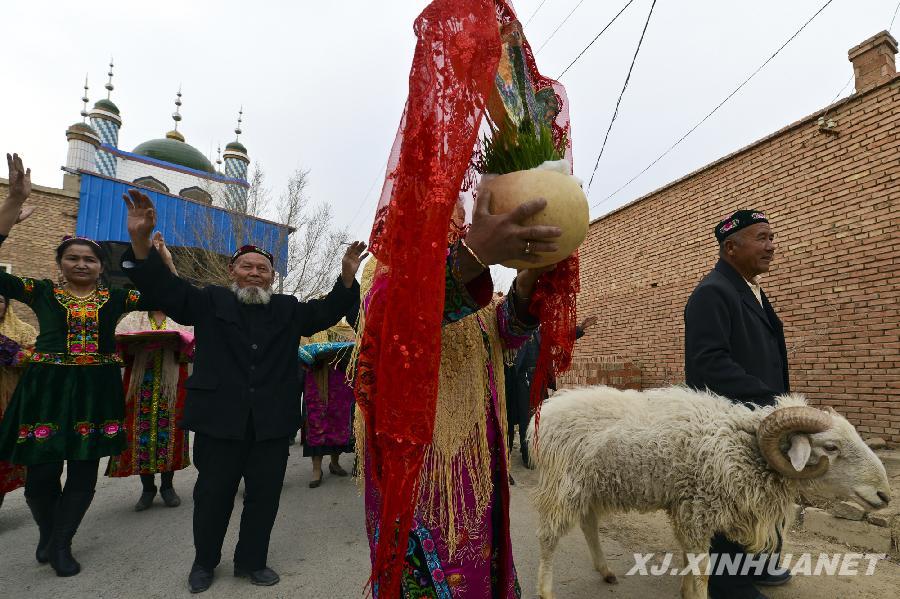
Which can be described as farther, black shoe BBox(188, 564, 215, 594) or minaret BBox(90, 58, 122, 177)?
minaret BBox(90, 58, 122, 177)

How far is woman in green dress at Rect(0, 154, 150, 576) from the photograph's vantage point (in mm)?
3400

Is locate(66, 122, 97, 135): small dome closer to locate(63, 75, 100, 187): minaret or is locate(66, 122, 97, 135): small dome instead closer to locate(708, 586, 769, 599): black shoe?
locate(63, 75, 100, 187): minaret

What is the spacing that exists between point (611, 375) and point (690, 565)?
686cm

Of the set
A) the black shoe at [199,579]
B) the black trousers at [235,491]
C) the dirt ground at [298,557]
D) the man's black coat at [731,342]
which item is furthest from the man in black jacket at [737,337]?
the black shoe at [199,579]

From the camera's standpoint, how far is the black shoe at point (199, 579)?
10.4 ft

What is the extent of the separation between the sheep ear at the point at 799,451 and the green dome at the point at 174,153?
36.9 m

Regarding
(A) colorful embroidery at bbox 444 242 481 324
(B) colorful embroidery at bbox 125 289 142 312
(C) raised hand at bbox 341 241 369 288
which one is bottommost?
(A) colorful embroidery at bbox 444 242 481 324

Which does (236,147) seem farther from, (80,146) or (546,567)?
(546,567)

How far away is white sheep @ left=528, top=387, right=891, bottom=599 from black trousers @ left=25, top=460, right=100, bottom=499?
3277 mm

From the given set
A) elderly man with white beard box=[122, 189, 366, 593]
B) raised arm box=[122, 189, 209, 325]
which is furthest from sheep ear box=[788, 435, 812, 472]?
raised arm box=[122, 189, 209, 325]

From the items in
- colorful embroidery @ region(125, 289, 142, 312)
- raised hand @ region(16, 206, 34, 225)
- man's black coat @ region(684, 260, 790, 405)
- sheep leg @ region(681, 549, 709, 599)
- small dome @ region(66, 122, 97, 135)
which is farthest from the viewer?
small dome @ region(66, 122, 97, 135)

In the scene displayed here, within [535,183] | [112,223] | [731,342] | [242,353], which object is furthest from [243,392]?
[112,223]

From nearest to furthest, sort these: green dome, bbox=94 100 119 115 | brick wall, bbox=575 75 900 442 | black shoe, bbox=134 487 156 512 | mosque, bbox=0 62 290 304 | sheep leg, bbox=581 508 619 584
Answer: sheep leg, bbox=581 508 619 584
black shoe, bbox=134 487 156 512
brick wall, bbox=575 75 900 442
mosque, bbox=0 62 290 304
green dome, bbox=94 100 119 115

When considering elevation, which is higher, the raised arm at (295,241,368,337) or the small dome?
the small dome
